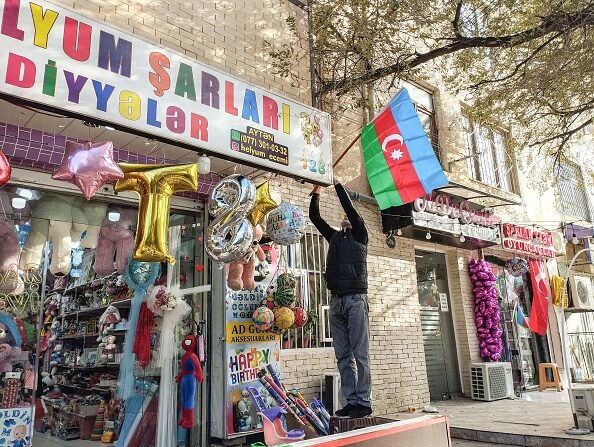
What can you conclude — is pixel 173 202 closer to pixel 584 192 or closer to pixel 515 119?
pixel 515 119

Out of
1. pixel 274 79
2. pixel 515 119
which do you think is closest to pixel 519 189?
pixel 515 119

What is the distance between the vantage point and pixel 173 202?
5637 mm

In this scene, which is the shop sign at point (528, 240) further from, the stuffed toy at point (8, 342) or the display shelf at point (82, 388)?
the stuffed toy at point (8, 342)

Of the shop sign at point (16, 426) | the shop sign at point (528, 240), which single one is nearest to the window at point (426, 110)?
the shop sign at point (528, 240)

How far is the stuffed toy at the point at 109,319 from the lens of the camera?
619cm

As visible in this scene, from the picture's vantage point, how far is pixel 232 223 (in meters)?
4.41

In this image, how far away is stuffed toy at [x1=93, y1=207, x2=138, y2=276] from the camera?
17.6ft

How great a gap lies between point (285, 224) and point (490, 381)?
6.48m

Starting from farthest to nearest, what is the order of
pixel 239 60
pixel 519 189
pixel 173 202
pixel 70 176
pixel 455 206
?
1. pixel 519 189
2. pixel 455 206
3. pixel 239 60
4. pixel 173 202
5. pixel 70 176

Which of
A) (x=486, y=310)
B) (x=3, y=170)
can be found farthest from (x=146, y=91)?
(x=486, y=310)

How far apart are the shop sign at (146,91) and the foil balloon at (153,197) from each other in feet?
1.14

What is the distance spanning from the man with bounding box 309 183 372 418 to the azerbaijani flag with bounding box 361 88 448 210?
1.30m

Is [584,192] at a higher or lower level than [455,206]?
higher

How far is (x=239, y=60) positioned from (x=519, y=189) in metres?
9.30
